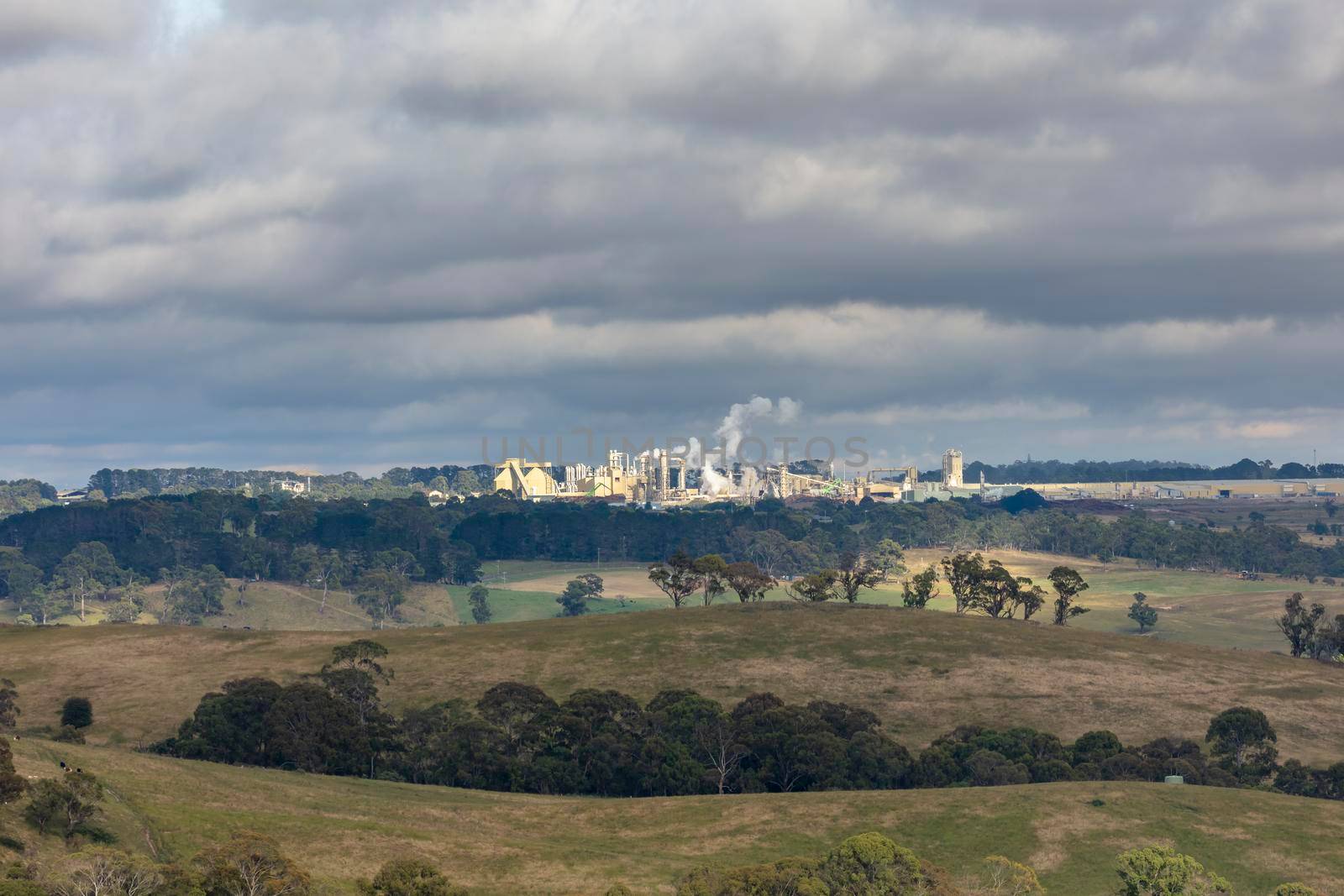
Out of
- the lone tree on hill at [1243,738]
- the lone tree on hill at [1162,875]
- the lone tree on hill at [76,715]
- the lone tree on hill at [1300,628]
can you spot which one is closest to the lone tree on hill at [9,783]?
the lone tree on hill at [76,715]

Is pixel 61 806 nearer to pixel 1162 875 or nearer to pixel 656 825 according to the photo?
pixel 656 825

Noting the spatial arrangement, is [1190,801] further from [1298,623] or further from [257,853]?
[1298,623]

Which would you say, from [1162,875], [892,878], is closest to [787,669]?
[1162,875]

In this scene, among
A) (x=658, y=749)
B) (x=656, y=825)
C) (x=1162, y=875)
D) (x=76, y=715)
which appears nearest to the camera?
(x=1162, y=875)

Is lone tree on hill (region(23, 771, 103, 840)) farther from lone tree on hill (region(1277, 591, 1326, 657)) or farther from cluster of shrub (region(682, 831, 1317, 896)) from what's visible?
lone tree on hill (region(1277, 591, 1326, 657))

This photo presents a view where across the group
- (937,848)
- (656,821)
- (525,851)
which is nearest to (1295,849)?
(937,848)

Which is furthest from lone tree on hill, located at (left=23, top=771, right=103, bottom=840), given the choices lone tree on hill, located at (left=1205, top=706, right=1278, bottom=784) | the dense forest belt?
lone tree on hill, located at (left=1205, top=706, right=1278, bottom=784)

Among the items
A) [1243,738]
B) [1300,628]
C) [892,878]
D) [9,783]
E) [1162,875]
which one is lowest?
[1162,875]
